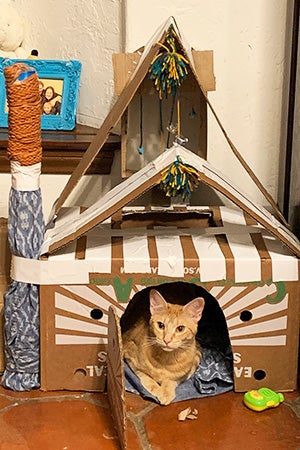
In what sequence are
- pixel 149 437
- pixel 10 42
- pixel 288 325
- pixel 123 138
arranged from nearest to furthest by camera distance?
pixel 149 437 → pixel 288 325 → pixel 123 138 → pixel 10 42

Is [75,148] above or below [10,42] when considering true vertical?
below

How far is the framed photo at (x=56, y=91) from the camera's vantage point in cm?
190

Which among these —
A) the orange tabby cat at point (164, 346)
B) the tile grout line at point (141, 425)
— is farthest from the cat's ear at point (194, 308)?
the tile grout line at point (141, 425)

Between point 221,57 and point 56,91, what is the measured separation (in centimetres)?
45

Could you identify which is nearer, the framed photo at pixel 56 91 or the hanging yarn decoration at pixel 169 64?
the hanging yarn decoration at pixel 169 64

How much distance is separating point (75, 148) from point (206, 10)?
1.53 ft

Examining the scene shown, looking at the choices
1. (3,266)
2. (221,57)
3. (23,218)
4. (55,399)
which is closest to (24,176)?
(23,218)

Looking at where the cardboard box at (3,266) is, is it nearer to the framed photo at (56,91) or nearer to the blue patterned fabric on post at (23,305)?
the blue patterned fabric on post at (23,305)

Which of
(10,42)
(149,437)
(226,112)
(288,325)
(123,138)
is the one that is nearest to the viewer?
(149,437)

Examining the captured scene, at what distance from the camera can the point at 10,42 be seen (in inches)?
78.6

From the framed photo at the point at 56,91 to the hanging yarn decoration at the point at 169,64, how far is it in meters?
0.44

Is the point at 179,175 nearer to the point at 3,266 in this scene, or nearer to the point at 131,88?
the point at 131,88

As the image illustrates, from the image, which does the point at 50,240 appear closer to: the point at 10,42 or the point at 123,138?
the point at 123,138

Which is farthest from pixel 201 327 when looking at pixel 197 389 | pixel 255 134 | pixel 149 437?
pixel 255 134
